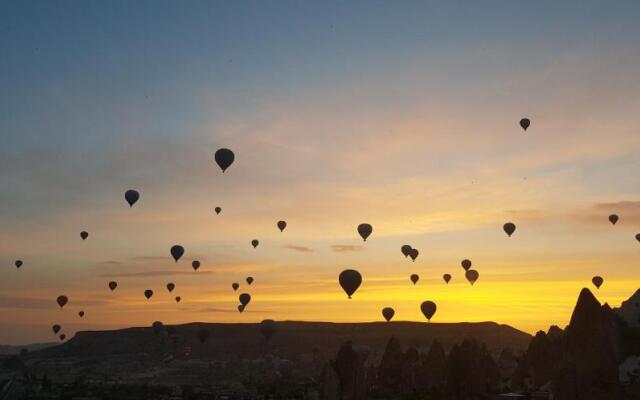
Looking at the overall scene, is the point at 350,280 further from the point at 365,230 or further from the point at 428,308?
the point at 428,308

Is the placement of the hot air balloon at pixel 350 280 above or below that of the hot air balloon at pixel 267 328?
below

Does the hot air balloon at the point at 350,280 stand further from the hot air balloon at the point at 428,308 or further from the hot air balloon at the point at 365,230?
the hot air balloon at the point at 428,308

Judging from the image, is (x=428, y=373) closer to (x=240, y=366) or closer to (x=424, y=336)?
(x=240, y=366)

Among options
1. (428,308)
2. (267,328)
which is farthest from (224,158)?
(267,328)

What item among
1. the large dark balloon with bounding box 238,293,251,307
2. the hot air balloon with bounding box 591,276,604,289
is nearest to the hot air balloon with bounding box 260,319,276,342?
the large dark balloon with bounding box 238,293,251,307

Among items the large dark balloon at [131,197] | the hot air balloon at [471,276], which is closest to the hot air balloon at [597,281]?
the hot air balloon at [471,276]

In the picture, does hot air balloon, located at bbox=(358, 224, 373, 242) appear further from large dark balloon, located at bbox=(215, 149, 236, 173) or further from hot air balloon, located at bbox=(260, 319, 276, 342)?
hot air balloon, located at bbox=(260, 319, 276, 342)
